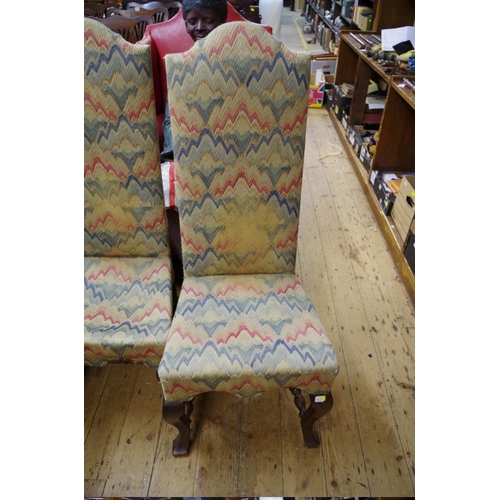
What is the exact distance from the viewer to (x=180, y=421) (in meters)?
1.07

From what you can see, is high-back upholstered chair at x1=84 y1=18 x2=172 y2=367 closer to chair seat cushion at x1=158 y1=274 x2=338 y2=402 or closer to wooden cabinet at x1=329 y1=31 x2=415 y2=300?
chair seat cushion at x1=158 y1=274 x2=338 y2=402

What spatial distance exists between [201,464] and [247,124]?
0.99 meters

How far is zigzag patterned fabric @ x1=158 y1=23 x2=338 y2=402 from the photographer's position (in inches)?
36.5

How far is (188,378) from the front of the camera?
3.09 feet

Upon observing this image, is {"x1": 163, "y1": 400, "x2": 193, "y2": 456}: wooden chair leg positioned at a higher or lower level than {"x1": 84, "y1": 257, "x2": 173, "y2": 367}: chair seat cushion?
lower

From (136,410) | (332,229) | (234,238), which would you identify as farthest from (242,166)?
(332,229)

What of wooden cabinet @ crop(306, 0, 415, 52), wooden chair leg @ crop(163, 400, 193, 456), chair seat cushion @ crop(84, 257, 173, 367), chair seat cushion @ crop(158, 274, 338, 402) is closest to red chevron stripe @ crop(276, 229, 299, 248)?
chair seat cushion @ crop(158, 274, 338, 402)

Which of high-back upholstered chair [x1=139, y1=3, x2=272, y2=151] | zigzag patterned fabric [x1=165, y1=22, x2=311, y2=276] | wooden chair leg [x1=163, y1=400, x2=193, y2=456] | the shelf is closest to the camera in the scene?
zigzag patterned fabric [x1=165, y1=22, x2=311, y2=276]

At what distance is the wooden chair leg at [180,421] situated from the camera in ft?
3.37

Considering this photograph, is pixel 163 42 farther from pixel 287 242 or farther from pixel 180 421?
pixel 180 421

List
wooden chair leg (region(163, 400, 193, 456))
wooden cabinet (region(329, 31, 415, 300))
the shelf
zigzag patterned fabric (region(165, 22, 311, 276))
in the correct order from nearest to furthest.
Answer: zigzag patterned fabric (region(165, 22, 311, 276))
wooden chair leg (region(163, 400, 193, 456))
the shelf
wooden cabinet (region(329, 31, 415, 300))

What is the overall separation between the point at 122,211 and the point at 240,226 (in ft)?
1.23

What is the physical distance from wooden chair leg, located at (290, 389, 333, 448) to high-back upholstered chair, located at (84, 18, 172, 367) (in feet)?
1.45

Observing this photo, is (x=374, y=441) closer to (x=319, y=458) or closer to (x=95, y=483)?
(x=319, y=458)
